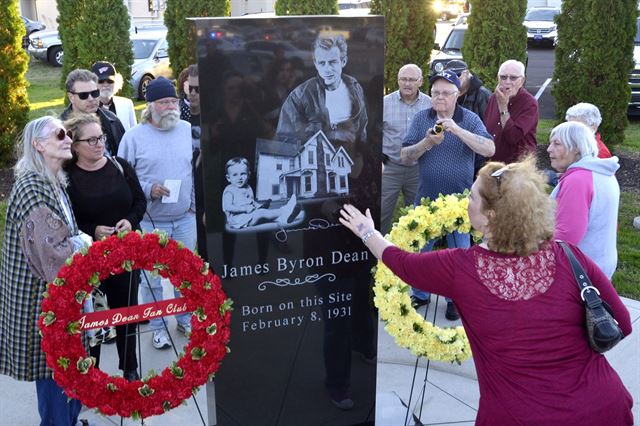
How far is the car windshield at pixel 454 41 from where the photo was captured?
15.1m

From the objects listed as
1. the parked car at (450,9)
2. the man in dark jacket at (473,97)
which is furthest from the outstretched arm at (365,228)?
the parked car at (450,9)

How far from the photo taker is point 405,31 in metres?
10.1

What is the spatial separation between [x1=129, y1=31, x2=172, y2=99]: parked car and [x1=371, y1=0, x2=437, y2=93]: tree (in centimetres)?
769

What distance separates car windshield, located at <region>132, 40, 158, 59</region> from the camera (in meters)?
17.2

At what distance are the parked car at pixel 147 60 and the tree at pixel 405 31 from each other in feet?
25.2

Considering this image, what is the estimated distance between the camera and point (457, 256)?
2824 millimetres

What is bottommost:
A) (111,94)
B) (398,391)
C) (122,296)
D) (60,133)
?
(398,391)

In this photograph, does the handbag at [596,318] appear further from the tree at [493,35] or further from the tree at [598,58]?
the tree at [598,58]

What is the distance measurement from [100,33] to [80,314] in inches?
321

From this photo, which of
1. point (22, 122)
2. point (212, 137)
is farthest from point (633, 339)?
point (22, 122)

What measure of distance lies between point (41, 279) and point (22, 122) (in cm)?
753

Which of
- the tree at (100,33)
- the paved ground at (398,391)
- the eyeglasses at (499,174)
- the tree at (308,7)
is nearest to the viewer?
the eyeglasses at (499,174)

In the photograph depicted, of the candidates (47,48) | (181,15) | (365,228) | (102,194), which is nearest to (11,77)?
(181,15)
